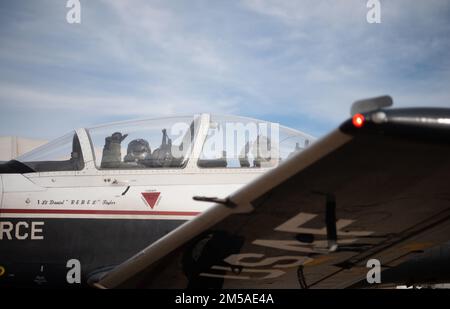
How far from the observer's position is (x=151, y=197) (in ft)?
14.3

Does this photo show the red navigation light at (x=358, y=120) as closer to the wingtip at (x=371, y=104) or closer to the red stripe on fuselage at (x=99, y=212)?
the wingtip at (x=371, y=104)

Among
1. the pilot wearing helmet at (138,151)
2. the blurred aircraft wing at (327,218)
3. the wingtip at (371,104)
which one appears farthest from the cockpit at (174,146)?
the wingtip at (371,104)

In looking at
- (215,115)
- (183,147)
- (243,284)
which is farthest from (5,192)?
(243,284)

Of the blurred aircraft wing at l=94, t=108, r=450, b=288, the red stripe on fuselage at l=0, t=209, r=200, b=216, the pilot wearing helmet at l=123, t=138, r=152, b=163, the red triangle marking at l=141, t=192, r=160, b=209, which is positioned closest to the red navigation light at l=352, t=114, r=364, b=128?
the blurred aircraft wing at l=94, t=108, r=450, b=288

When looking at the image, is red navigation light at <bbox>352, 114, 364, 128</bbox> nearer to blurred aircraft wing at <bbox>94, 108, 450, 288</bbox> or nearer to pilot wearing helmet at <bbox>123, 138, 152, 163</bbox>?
blurred aircraft wing at <bbox>94, 108, 450, 288</bbox>

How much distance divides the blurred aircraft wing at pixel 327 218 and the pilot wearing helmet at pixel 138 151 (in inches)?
58.6

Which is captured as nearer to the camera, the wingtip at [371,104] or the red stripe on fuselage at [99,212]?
the wingtip at [371,104]

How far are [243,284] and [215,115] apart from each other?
181cm

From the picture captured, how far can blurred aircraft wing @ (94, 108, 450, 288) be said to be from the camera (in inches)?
80.7

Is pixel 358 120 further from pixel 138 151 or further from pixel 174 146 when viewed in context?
pixel 138 151

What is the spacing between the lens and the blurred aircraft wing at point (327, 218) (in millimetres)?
2051

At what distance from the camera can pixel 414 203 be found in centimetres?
284
